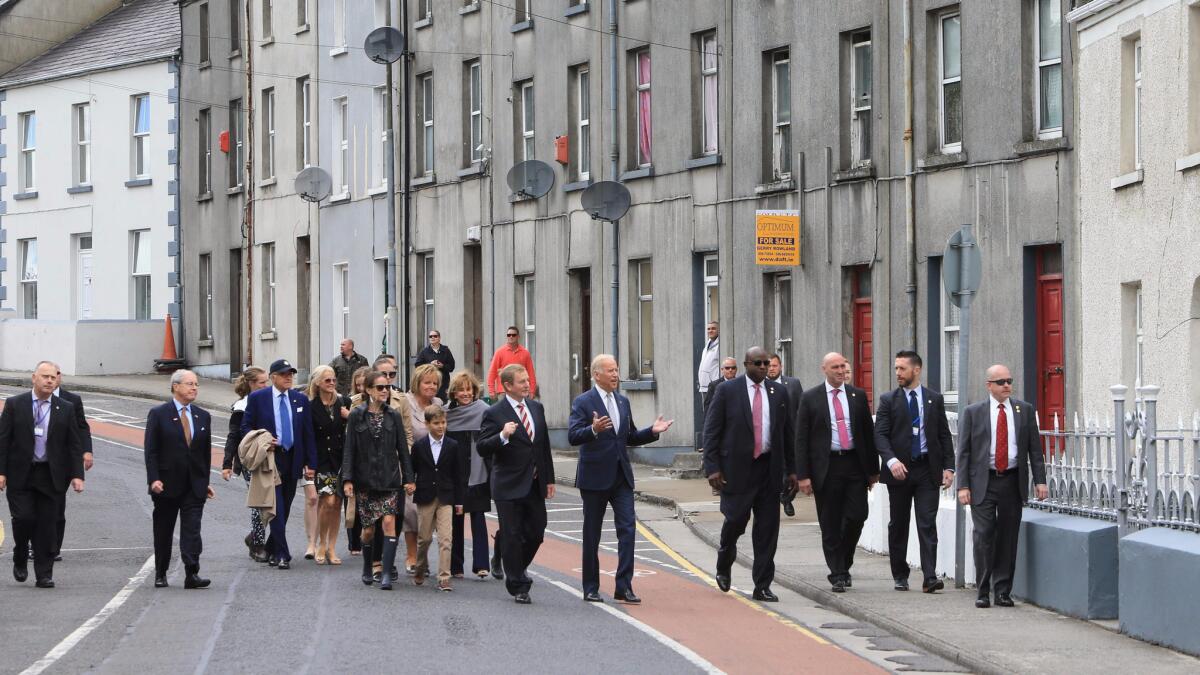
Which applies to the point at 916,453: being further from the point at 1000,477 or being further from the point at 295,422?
the point at 295,422

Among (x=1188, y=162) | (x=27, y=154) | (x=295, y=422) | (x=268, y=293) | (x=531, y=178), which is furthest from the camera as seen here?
(x=27, y=154)

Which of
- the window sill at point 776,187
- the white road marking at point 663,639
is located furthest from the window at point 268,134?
the white road marking at point 663,639

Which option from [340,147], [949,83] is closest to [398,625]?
[949,83]

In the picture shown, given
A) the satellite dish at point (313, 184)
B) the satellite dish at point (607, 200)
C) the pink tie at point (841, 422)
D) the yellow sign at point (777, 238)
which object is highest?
the satellite dish at point (313, 184)

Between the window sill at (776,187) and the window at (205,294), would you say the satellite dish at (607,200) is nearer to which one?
the window sill at (776,187)

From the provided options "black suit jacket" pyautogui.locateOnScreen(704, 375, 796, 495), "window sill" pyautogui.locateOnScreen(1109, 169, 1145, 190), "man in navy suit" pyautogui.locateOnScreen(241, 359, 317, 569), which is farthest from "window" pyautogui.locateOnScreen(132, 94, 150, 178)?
"black suit jacket" pyautogui.locateOnScreen(704, 375, 796, 495)

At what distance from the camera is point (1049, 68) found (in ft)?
82.5

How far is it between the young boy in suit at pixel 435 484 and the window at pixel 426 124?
2512cm

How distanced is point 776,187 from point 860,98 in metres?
2.26

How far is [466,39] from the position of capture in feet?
131

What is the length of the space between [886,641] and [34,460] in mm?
7611

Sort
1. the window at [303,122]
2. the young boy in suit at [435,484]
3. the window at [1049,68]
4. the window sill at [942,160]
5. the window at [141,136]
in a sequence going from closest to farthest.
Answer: the young boy in suit at [435,484] < the window at [1049,68] < the window sill at [942,160] < the window at [303,122] < the window at [141,136]

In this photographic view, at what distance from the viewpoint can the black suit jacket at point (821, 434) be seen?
55.5ft

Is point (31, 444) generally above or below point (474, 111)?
below
